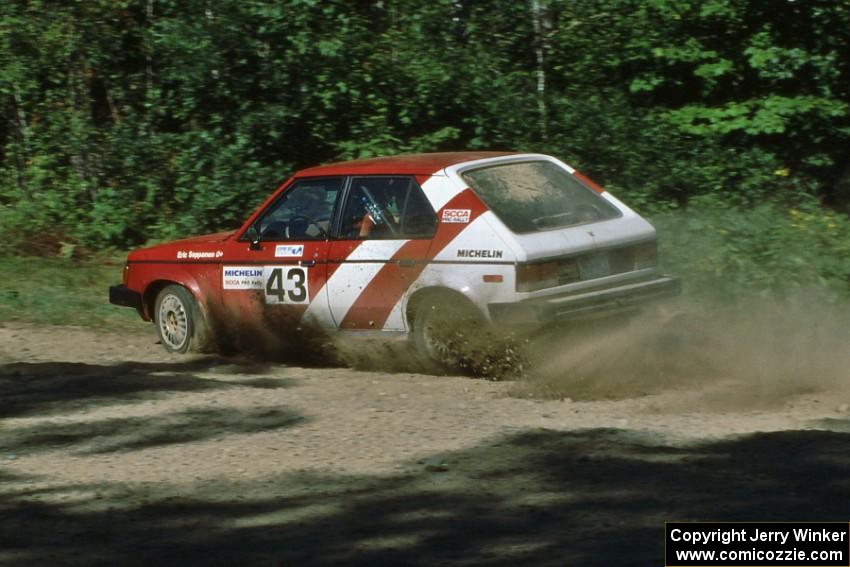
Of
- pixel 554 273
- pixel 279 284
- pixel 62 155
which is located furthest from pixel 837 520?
pixel 62 155

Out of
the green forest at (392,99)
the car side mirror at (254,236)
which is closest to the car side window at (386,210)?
the car side mirror at (254,236)

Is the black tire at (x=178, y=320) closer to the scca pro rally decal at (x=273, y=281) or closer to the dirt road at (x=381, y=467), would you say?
the scca pro rally decal at (x=273, y=281)

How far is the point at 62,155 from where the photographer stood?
53.6 ft

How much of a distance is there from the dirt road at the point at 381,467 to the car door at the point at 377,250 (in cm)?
49

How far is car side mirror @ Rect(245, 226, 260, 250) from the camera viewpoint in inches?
399

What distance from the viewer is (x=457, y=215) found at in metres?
9.04

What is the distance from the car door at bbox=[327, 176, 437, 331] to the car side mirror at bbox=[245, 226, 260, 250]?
0.76 m

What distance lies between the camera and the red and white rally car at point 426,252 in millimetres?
8781

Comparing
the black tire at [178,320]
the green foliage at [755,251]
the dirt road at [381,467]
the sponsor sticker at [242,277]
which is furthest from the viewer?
the green foliage at [755,251]

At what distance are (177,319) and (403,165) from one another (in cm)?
245

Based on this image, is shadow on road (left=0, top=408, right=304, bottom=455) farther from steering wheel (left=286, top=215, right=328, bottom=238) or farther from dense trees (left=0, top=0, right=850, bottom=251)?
dense trees (left=0, top=0, right=850, bottom=251)

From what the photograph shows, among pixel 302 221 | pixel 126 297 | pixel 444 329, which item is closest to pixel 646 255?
pixel 444 329

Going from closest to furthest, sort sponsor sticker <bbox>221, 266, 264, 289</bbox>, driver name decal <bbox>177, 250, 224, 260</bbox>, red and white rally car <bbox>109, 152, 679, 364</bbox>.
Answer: red and white rally car <bbox>109, 152, 679, 364</bbox> → sponsor sticker <bbox>221, 266, 264, 289</bbox> → driver name decal <bbox>177, 250, 224, 260</bbox>

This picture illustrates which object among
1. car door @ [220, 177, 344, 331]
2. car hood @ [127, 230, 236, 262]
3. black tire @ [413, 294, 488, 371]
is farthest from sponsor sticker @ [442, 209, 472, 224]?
car hood @ [127, 230, 236, 262]
